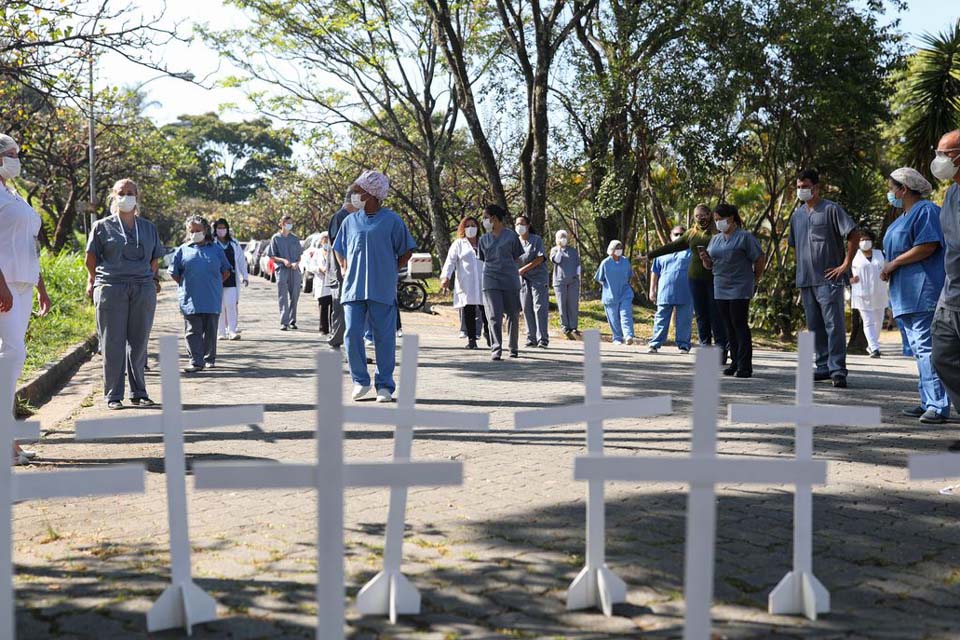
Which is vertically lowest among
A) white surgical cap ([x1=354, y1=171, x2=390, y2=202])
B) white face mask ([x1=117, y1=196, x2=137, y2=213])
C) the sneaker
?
the sneaker

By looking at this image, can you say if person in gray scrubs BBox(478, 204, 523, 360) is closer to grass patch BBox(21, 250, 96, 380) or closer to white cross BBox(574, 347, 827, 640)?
grass patch BBox(21, 250, 96, 380)

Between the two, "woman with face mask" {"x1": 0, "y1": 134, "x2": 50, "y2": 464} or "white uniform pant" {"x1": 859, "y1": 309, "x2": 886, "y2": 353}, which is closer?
"woman with face mask" {"x1": 0, "y1": 134, "x2": 50, "y2": 464}

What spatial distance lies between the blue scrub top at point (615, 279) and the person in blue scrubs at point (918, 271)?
30.7 ft

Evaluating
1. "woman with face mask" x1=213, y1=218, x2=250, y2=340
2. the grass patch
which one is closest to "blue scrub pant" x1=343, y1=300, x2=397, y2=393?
the grass patch

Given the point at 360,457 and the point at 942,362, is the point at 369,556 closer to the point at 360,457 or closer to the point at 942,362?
the point at 360,457

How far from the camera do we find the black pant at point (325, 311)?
16422 millimetres

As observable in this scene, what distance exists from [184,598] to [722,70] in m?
19.2

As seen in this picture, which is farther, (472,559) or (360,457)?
(360,457)

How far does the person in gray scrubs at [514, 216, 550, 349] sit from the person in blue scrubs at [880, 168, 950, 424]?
826 cm

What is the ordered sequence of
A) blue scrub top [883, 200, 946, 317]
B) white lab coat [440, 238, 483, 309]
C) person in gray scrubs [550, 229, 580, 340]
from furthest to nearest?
1. person in gray scrubs [550, 229, 580, 340]
2. white lab coat [440, 238, 483, 309]
3. blue scrub top [883, 200, 946, 317]

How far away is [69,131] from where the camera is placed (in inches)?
1366

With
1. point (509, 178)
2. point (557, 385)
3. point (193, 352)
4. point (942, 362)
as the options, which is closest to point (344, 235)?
point (557, 385)

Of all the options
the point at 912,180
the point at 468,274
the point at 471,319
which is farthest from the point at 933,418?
the point at 468,274

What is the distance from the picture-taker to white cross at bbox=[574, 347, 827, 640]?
9.61 ft
